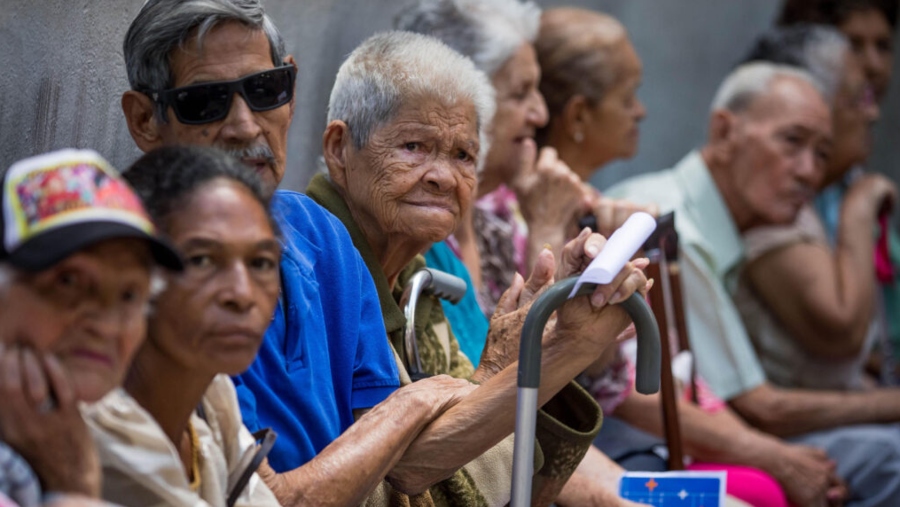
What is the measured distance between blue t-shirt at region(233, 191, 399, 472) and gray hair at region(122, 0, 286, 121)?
0.35 metres

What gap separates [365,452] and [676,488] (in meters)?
1.07

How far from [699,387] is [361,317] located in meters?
2.08

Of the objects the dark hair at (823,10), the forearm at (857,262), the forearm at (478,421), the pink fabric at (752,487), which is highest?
the forearm at (478,421)

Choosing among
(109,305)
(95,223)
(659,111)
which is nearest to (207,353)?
(109,305)

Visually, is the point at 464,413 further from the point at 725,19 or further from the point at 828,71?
the point at 725,19

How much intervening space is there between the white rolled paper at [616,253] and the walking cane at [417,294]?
0.59 meters

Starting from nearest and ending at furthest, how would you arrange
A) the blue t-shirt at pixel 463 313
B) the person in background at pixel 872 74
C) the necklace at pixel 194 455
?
the necklace at pixel 194 455, the blue t-shirt at pixel 463 313, the person in background at pixel 872 74

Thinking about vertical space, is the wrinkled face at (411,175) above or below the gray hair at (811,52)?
above

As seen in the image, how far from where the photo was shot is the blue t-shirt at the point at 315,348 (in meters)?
2.28

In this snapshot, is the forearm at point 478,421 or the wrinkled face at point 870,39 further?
the wrinkled face at point 870,39

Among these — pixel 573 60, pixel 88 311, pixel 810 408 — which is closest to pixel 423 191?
pixel 88 311

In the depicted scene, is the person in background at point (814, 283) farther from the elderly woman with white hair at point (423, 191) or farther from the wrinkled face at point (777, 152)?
the elderly woman with white hair at point (423, 191)

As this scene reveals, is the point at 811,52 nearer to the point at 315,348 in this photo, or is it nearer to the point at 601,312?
the point at 601,312

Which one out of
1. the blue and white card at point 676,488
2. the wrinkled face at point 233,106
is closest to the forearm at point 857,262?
the blue and white card at point 676,488
